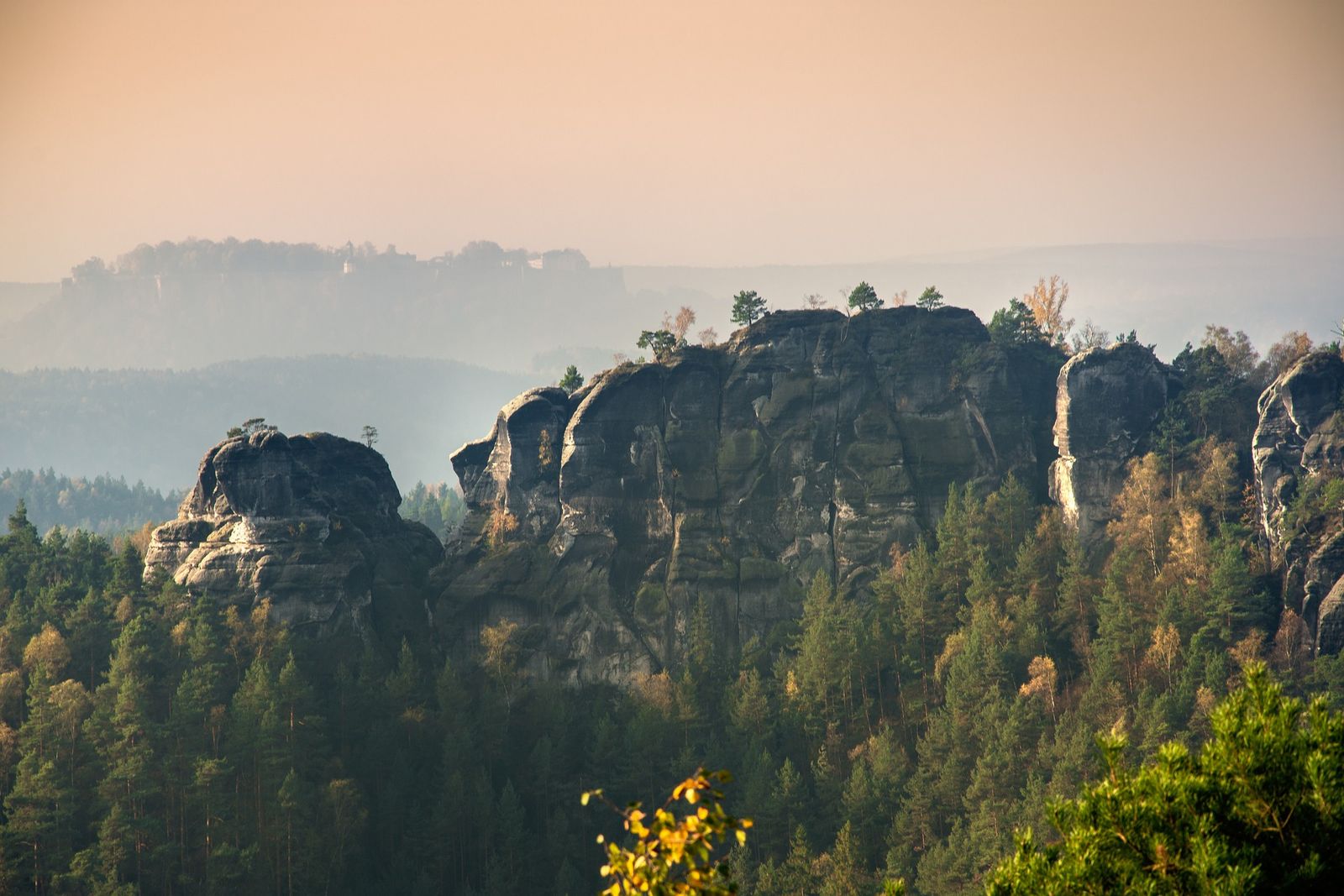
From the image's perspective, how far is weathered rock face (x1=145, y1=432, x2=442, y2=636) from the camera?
98312 mm

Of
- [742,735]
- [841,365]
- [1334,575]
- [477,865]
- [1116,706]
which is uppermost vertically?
[841,365]

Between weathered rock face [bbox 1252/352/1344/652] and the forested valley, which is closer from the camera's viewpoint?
the forested valley

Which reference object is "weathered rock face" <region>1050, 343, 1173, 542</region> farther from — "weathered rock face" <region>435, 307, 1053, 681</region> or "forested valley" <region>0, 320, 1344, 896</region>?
"weathered rock face" <region>435, 307, 1053, 681</region>

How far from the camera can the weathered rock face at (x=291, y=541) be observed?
323 feet

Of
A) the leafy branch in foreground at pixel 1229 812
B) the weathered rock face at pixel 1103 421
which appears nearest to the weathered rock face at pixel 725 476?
the weathered rock face at pixel 1103 421

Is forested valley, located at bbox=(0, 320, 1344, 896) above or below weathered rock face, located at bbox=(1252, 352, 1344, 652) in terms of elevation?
below

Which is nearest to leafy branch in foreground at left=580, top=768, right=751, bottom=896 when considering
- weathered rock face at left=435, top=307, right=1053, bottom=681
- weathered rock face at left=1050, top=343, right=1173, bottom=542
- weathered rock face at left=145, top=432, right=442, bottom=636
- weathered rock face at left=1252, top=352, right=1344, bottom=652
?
weathered rock face at left=1252, top=352, right=1344, bottom=652

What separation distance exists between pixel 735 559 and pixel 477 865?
33.1m

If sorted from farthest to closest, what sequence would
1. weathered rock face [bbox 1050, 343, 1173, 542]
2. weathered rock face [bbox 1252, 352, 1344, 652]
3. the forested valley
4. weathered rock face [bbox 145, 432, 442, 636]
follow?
weathered rock face [bbox 1050, 343, 1173, 542] → weathered rock face [bbox 145, 432, 442, 636] → weathered rock face [bbox 1252, 352, 1344, 652] → the forested valley

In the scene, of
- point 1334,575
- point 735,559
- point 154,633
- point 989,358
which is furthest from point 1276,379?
point 154,633

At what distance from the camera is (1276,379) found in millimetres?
90125

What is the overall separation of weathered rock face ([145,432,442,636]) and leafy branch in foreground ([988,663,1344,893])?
8210 cm

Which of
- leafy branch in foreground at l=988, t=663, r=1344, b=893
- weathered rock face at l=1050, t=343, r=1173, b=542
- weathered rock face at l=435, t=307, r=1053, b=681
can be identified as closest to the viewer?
leafy branch in foreground at l=988, t=663, r=1344, b=893

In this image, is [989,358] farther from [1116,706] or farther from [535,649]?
[535,649]
